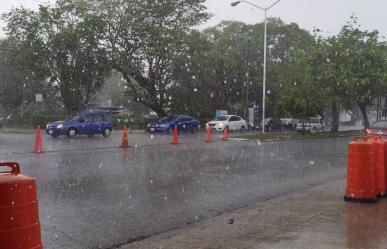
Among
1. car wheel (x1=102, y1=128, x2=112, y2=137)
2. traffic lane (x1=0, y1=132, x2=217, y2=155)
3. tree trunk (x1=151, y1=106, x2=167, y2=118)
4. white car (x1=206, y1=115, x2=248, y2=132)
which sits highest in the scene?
tree trunk (x1=151, y1=106, x2=167, y2=118)

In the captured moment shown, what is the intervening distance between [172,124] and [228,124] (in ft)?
20.9

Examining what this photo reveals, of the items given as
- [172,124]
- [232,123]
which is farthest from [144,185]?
[232,123]

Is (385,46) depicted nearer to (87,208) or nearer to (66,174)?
(66,174)

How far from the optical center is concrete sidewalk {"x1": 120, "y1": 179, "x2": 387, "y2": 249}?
607cm

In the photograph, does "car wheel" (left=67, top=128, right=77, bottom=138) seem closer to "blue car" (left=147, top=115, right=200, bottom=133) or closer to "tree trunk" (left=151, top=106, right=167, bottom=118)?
"blue car" (left=147, top=115, right=200, bottom=133)

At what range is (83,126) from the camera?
29.7 metres

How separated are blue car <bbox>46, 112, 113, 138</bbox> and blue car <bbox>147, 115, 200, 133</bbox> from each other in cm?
591

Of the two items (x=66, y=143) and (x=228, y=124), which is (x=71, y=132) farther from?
(x=228, y=124)

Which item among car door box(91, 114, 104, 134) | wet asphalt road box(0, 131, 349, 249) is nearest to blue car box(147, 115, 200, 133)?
car door box(91, 114, 104, 134)

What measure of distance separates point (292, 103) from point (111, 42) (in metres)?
16.2

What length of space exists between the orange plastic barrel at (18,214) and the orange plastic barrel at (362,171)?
640cm

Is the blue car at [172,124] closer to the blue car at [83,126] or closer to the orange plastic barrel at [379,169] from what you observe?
the blue car at [83,126]

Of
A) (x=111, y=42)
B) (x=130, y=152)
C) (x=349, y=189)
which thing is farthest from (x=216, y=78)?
(x=349, y=189)

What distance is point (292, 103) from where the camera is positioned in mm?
36844
